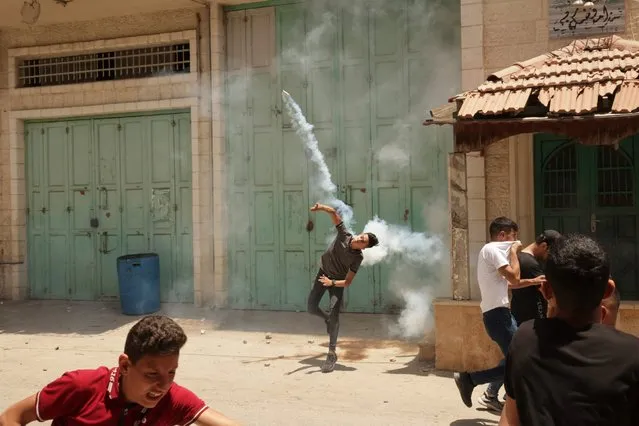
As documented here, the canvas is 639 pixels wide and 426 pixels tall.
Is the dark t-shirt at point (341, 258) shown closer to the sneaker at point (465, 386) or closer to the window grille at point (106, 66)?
the sneaker at point (465, 386)

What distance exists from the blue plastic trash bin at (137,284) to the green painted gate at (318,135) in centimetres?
116

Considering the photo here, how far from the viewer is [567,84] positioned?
6.89 metres

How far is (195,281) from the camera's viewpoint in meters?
10.8

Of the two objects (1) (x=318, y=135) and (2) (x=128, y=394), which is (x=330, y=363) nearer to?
(1) (x=318, y=135)

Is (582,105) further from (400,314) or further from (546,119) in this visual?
(400,314)

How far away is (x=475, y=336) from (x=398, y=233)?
3110 millimetres

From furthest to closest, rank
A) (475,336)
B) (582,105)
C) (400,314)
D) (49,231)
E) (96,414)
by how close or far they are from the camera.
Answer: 1. (49,231)
2. (400,314)
3. (475,336)
4. (582,105)
5. (96,414)

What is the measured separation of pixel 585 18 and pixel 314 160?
4035mm

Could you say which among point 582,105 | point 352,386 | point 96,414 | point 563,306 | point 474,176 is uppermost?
point 582,105

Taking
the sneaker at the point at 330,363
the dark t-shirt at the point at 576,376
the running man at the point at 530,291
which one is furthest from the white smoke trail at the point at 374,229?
the dark t-shirt at the point at 576,376

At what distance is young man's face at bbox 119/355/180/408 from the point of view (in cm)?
246

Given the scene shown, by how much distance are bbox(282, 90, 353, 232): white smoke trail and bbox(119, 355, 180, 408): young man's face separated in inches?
307

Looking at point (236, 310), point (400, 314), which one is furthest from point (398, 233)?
point (236, 310)

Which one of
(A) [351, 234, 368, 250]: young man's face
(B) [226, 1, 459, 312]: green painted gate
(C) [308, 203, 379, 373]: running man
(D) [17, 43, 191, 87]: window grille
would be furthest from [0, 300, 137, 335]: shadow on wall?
(A) [351, 234, 368, 250]: young man's face
